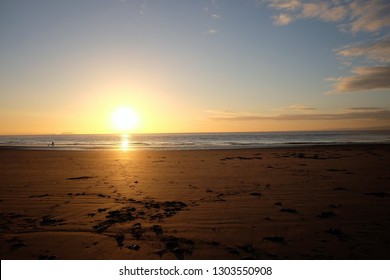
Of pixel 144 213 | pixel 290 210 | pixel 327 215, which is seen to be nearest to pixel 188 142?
pixel 144 213

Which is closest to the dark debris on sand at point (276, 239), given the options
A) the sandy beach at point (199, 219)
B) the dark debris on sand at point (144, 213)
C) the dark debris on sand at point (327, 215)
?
the sandy beach at point (199, 219)

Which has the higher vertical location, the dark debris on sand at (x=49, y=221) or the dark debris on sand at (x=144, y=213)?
the dark debris on sand at (x=144, y=213)

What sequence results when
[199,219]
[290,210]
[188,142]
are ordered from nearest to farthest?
[199,219] → [290,210] → [188,142]

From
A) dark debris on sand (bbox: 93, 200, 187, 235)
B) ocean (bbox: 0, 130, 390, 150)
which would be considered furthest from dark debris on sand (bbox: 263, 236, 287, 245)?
ocean (bbox: 0, 130, 390, 150)

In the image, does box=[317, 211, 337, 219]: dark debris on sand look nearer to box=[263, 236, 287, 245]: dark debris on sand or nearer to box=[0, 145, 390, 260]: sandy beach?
box=[0, 145, 390, 260]: sandy beach

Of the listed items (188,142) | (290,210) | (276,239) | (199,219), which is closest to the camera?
(276,239)

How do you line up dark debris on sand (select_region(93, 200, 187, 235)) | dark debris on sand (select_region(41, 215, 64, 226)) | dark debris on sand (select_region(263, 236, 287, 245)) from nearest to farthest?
dark debris on sand (select_region(263, 236, 287, 245)), dark debris on sand (select_region(93, 200, 187, 235)), dark debris on sand (select_region(41, 215, 64, 226))

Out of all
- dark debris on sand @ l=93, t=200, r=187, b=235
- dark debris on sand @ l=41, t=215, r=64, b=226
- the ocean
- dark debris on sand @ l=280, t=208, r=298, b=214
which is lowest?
dark debris on sand @ l=41, t=215, r=64, b=226

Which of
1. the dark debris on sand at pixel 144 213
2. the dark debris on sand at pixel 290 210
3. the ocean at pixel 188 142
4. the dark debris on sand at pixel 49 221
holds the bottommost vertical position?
the dark debris on sand at pixel 49 221

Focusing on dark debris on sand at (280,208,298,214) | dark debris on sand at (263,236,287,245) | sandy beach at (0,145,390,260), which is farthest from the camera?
dark debris on sand at (280,208,298,214)

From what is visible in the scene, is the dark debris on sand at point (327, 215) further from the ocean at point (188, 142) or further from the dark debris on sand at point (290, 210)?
the ocean at point (188, 142)

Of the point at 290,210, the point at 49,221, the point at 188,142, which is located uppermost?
the point at 188,142

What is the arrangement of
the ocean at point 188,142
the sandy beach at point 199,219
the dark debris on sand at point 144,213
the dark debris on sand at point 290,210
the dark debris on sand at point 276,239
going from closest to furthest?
the sandy beach at point 199,219 → the dark debris on sand at point 276,239 → the dark debris on sand at point 144,213 → the dark debris on sand at point 290,210 → the ocean at point 188,142

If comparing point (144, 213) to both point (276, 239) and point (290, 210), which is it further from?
point (290, 210)
